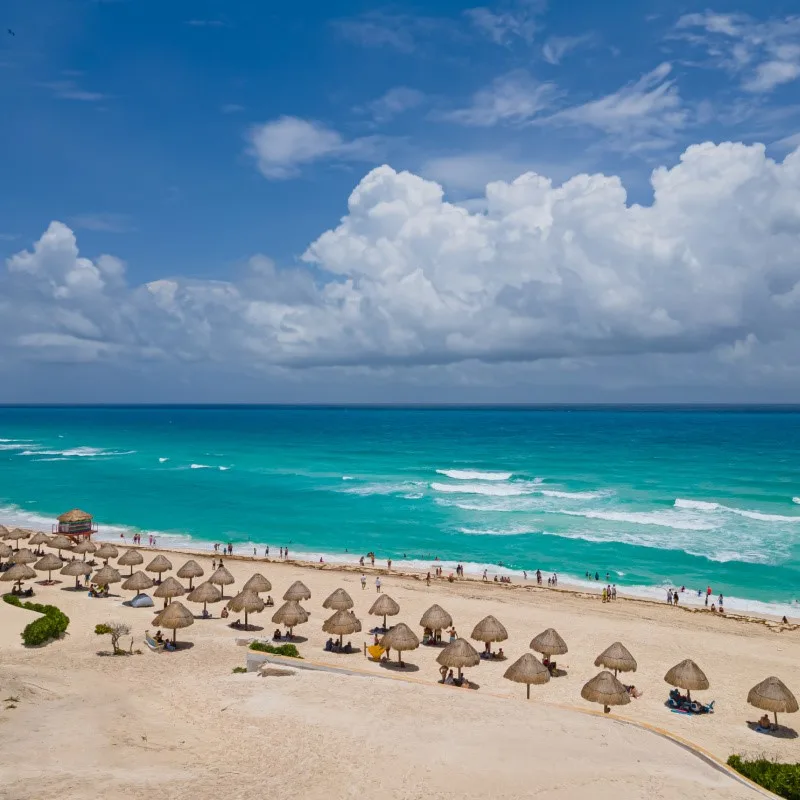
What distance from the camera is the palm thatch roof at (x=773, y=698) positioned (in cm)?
1625

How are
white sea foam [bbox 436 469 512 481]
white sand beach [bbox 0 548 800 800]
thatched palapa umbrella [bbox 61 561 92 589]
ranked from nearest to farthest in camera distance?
1. white sand beach [bbox 0 548 800 800]
2. thatched palapa umbrella [bbox 61 561 92 589]
3. white sea foam [bbox 436 469 512 481]

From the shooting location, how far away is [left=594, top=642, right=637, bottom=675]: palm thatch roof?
1883 centimetres

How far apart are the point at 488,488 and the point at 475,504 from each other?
749 cm

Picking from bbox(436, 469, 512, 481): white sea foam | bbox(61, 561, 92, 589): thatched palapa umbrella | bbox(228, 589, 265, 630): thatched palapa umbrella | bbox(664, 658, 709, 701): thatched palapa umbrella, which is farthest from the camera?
bbox(436, 469, 512, 481): white sea foam

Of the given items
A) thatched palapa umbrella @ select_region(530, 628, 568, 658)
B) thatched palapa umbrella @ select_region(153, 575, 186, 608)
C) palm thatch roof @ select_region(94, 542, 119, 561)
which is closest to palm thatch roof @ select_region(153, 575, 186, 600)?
thatched palapa umbrella @ select_region(153, 575, 186, 608)

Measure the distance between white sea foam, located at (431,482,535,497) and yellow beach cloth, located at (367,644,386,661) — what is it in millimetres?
34886

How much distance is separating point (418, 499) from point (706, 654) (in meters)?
32.4

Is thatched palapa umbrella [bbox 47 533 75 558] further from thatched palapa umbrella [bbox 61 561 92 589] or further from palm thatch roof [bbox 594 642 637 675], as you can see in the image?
palm thatch roof [bbox 594 642 637 675]

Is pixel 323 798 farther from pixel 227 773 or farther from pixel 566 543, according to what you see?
pixel 566 543

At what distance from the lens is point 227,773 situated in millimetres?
11398

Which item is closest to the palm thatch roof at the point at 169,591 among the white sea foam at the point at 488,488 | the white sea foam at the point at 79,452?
the white sea foam at the point at 488,488

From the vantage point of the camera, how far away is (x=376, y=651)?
68.8 ft

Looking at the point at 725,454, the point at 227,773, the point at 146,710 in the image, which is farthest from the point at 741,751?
the point at 725,454

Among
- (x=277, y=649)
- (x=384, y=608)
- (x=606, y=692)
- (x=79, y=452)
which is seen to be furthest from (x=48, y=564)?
(x=79, y=452)
